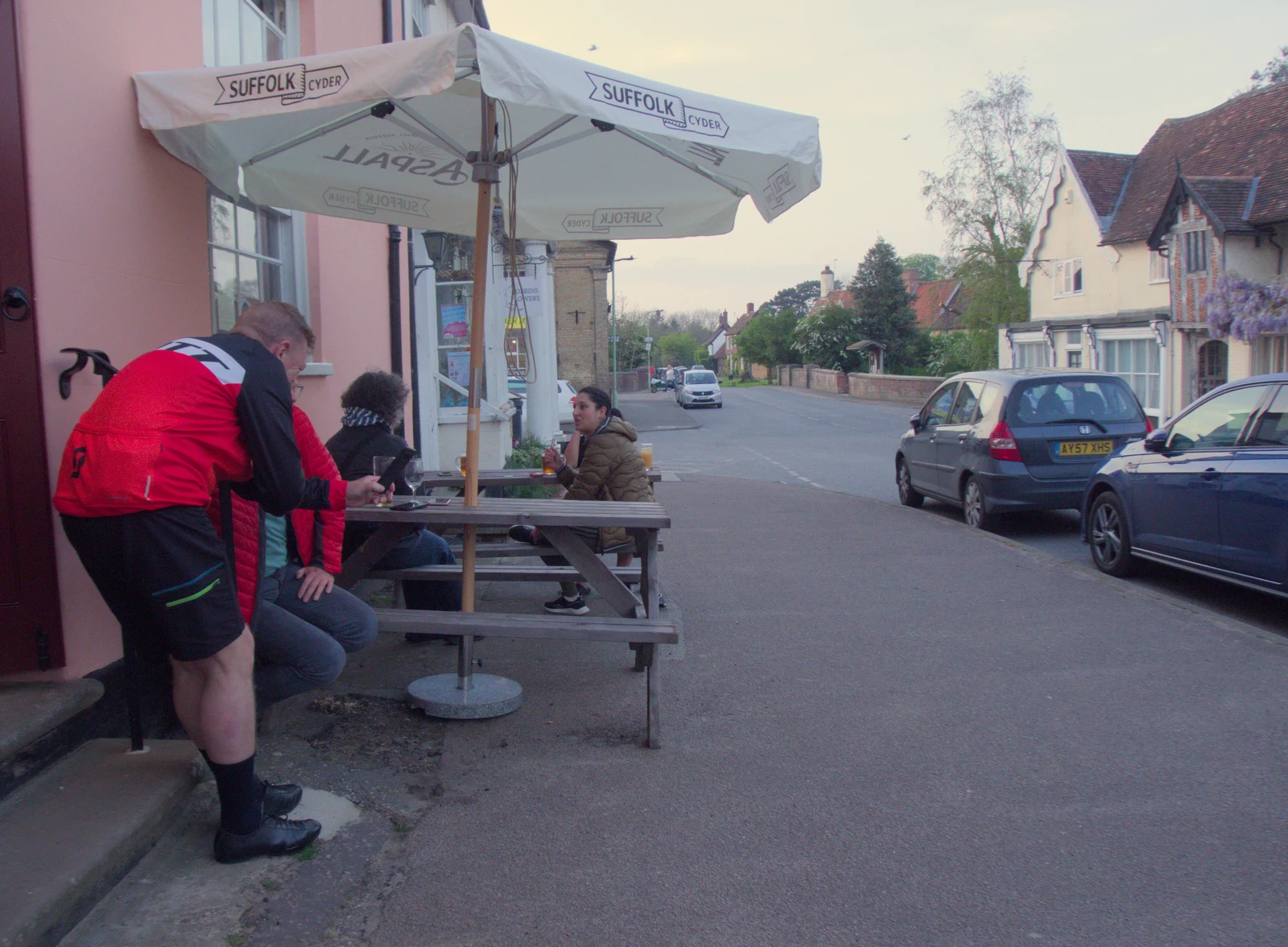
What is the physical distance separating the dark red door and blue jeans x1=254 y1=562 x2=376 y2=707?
0.79 metres

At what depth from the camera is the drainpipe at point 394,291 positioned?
8.74 meters

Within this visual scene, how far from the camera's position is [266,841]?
3148mm

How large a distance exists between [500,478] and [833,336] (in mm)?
59323

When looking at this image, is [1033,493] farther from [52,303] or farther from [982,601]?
[52,303]

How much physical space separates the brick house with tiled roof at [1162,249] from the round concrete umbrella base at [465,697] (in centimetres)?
2595

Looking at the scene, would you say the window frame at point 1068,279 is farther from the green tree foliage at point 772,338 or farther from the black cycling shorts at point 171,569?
the green tree foliage at point 772,338

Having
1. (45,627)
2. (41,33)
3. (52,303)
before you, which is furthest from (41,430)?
(41,33)

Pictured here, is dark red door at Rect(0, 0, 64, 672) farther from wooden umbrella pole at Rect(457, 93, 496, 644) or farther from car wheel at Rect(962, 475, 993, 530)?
car wheel at Rect(962, 475, 993, 530)

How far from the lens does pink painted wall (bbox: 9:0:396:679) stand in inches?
147

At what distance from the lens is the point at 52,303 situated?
3.74 meters

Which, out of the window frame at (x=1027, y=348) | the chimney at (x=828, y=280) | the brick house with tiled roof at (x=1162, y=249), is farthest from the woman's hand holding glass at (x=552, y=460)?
the chimney at (x=828, y=280)

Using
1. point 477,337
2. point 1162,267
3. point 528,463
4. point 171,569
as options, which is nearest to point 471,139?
point 477,337

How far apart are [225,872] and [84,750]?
0.92 metres

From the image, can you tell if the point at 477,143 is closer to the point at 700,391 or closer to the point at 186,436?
the point at 186,436
